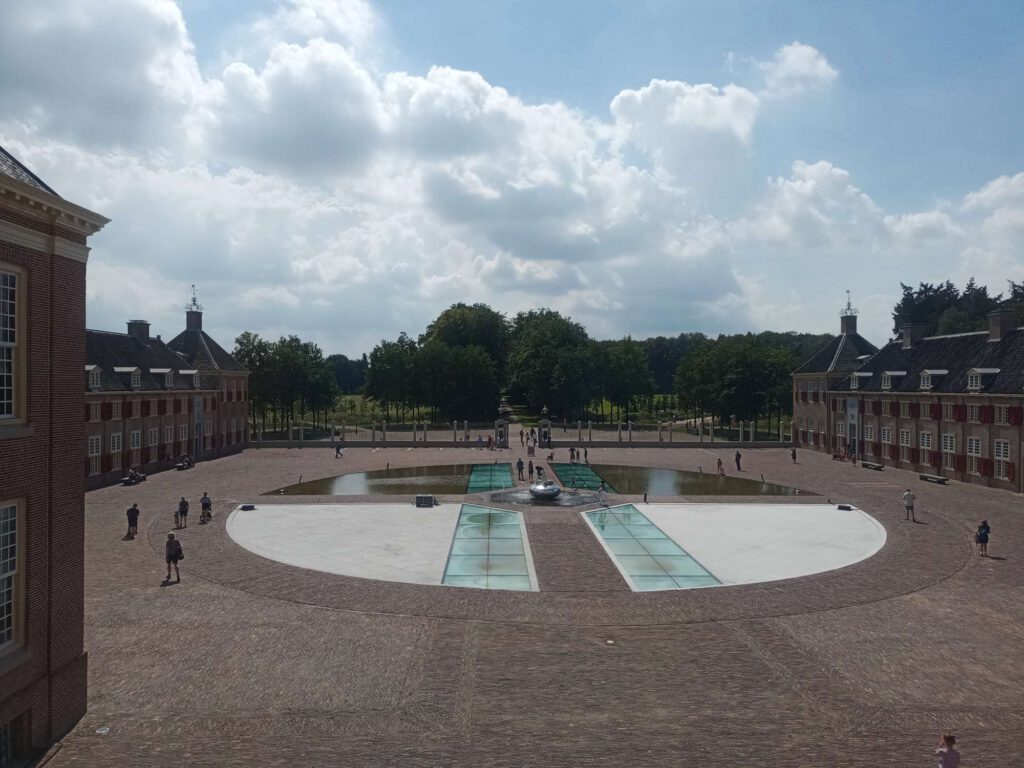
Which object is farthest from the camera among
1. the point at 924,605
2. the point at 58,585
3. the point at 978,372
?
the point at 978,372

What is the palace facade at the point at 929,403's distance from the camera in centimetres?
4656

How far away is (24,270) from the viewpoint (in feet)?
44.2

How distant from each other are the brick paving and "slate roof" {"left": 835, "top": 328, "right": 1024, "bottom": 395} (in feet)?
80.6

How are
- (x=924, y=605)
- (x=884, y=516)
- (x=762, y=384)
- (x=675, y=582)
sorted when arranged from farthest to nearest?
(x=762, y=384) → (x=884, y=516) → (x=675, y=582) → (x=924, y=605)

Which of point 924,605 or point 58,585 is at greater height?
point 58,585

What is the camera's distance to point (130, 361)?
5572 centimetres

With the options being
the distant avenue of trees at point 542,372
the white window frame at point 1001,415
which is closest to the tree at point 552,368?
the distant avenue of trees at point 542,372

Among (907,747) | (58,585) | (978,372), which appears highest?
(978,372)

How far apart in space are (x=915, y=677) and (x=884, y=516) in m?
22.1

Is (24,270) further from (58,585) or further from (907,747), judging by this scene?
(907,747)

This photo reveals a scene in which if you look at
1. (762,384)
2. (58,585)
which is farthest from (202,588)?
(762,384)

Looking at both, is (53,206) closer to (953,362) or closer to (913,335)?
(953,362)

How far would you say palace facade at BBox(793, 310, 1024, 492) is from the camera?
46.6 metres

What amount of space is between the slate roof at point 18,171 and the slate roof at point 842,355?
227 ft
